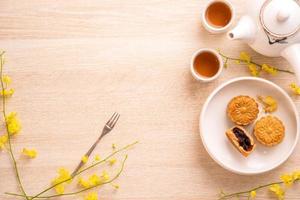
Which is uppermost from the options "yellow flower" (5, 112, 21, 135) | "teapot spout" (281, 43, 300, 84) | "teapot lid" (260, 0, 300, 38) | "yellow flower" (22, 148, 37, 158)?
"teapot lid" (260, 0, 300, 38)

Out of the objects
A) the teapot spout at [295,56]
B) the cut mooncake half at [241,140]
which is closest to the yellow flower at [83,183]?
the cut mooncake half at [241,140]

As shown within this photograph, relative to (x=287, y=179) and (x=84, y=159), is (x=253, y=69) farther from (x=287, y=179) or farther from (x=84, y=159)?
(x=84, y=159)

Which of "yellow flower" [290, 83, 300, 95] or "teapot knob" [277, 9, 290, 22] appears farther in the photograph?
"yellow flower" [290, 83, 300, 95]

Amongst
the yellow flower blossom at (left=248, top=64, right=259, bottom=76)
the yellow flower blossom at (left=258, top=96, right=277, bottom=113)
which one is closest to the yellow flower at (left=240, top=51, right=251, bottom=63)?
the yellow flower blossom at (left=248, top=64, right=259, bottom=76)

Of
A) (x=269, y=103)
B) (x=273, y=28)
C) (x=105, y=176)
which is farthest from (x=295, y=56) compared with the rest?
(x=105, y=176)

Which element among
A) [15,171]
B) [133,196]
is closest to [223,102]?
[133,196]

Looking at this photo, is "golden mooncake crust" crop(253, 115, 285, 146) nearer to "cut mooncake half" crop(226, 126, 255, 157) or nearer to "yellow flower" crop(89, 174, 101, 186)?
"cut mooncake half" crop(226, 126, 255, 157)

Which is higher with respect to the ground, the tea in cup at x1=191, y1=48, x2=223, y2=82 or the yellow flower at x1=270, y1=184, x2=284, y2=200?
the tea in cup at x1=191, y1=48, x2=223, y2=82
